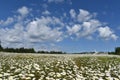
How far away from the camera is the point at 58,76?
13.8 m

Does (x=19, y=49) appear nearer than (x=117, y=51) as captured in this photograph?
No

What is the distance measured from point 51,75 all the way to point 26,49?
306 feet

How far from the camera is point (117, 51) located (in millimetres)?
82500

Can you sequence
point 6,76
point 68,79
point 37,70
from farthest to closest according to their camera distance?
point 37,70
point 68,79
point 6,76

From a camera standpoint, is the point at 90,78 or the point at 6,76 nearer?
the point at 6,76

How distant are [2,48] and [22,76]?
3583 inches

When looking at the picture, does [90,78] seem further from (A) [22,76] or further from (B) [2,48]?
(B) [2,48]

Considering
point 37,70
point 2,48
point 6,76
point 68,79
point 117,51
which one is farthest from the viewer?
point 2,48

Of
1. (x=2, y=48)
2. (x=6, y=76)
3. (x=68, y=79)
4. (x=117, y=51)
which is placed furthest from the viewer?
(x=2, y=48)

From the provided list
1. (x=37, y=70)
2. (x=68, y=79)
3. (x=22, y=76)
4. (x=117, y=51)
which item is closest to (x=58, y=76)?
(x=68, y=79)

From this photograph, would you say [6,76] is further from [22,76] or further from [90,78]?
[90,78]

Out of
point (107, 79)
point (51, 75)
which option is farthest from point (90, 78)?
point (51, 75)

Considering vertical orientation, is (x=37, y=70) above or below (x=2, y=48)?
below

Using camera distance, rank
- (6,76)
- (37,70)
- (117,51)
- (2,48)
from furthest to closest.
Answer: (2,48) → (117,51) → (37,70) → (6,76)
